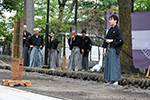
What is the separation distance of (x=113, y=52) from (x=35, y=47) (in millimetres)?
6500

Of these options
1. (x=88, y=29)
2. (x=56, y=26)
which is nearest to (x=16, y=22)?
(x=88, y=29)

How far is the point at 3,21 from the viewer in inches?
833

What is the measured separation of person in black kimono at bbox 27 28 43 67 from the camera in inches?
555

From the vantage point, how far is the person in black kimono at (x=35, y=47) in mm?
14084

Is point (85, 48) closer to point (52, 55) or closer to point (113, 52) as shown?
point (52, 55)

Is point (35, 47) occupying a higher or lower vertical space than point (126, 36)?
lower

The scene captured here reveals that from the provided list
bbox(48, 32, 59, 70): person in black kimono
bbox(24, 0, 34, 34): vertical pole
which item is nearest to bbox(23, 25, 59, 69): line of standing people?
bbox(48, 32, 59, 70): person in black kimono

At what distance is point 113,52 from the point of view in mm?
8508

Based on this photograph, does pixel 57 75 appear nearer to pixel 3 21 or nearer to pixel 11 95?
pixel 11 95

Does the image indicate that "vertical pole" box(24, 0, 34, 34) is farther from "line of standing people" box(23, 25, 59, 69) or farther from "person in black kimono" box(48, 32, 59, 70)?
"person in black kimono" box(48, 32, 59, 70)

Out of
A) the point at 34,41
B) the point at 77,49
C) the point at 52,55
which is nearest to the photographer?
the point at 77,49

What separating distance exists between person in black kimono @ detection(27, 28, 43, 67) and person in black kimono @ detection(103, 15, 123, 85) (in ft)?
19.7

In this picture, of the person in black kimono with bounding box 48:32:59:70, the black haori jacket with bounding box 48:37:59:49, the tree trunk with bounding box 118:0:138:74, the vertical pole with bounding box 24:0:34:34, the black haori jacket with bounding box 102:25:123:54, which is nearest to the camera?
the black haori jacket with bounding box 102:25:123:54

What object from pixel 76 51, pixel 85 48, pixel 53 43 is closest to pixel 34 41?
pixel 53 43
